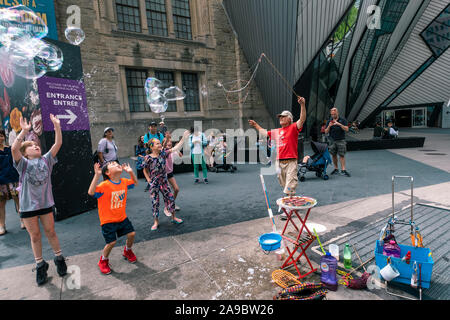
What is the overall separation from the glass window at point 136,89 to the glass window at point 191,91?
3.10m

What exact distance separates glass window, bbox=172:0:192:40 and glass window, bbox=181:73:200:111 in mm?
2970

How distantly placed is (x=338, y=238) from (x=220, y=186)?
4.57m

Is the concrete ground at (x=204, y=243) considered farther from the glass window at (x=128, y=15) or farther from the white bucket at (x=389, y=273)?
the glass window at (x=128, y=15)

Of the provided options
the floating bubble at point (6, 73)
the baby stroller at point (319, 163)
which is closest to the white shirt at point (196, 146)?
the baby stroller at point (319, 163)

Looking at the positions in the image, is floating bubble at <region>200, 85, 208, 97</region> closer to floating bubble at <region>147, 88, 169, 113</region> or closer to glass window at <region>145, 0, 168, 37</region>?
glass window at <region>145, 0, 168, 37</region>

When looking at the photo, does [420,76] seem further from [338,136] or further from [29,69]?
[29,69]

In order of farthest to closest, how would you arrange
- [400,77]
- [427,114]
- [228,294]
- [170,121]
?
[427,114] → [400,77] → [170,121] → [228,294]

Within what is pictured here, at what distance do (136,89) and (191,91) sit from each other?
168 inches

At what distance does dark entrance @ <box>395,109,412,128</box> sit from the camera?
29.7 metres

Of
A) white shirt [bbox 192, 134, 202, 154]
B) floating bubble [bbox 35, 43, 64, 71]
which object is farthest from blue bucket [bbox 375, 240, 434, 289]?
floating bubble [bbox 35, 43, 64, 71]

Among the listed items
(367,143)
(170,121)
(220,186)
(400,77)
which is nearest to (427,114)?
(400,77)

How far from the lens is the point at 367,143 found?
46.1 feet
